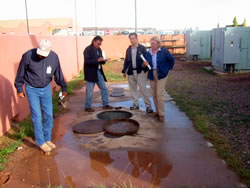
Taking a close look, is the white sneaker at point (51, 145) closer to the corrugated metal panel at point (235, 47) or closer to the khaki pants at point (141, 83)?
the khaki pants at point (141, 83)

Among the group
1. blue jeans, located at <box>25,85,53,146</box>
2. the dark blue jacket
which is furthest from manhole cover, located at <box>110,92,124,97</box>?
blue jeans, located at <box>25,85,53,146</box>

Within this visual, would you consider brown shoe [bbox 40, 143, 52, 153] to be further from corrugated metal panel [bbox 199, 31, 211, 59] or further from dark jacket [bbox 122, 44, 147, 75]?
corrugated metal panel [bbox 199, 31, 211, 59]

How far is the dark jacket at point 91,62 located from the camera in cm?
589

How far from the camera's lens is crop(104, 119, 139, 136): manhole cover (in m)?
4.70

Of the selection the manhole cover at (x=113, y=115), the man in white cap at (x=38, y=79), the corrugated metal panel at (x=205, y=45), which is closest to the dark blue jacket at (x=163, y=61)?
the manhole cover at (x=113, y=115)

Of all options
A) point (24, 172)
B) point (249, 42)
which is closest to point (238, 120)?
point (24, 172)

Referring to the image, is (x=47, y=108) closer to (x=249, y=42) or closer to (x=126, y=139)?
(x=126, y=139)

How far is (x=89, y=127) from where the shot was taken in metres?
5.14

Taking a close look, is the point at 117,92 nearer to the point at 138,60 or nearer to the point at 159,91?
the point at 138,60

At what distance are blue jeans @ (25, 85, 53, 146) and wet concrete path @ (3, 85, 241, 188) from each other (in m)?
0.30

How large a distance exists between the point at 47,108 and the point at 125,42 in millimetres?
17811

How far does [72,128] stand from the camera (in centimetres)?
517

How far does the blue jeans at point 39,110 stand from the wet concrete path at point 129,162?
303 millimetres

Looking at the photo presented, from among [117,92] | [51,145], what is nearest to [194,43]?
[117,92]
